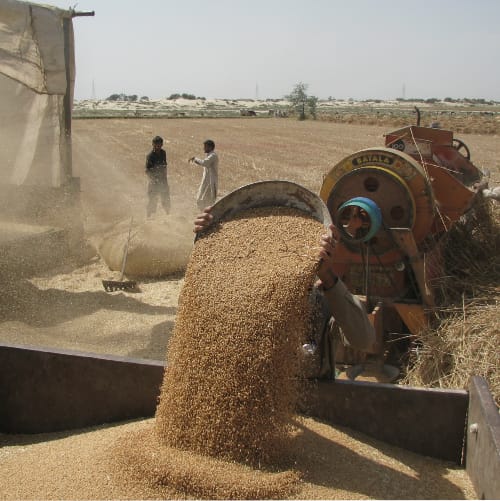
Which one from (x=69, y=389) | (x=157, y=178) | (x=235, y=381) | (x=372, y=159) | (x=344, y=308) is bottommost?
(x=69, y=389)

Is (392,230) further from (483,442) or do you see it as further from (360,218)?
(483,442)

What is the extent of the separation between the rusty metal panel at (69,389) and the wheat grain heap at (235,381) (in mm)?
337

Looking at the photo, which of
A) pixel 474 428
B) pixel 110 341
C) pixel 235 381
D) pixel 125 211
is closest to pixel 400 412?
pixel 474 428

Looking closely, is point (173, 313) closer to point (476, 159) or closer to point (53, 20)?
point (53, 20)

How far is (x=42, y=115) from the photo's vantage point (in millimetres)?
8078

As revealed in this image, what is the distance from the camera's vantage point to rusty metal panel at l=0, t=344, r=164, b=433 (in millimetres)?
3266

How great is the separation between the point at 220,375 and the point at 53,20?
6.10m

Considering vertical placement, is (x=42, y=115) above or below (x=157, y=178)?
above

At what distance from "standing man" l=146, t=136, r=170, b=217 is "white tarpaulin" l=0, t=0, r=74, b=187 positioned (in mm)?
1951

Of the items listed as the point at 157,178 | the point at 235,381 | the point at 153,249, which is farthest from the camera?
the point at 157,178

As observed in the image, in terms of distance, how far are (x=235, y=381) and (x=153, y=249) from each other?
514 centimetres

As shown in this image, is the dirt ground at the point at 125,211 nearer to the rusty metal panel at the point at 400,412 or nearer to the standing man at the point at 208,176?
the standing man at the point at 208,176

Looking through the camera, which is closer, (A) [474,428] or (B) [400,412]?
(A) [474,428]

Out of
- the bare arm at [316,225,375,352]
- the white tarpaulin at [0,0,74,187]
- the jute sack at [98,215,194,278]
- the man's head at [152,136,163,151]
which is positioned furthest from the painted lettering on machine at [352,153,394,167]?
the man's head at [152,136,163,151]
